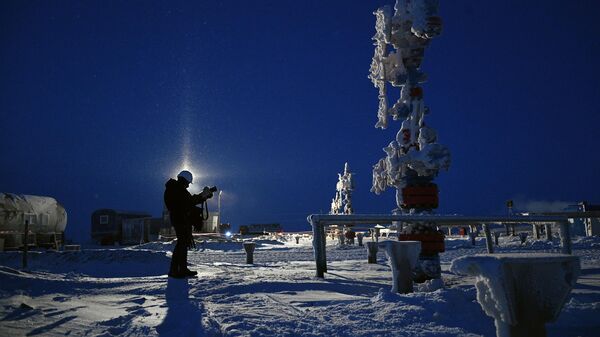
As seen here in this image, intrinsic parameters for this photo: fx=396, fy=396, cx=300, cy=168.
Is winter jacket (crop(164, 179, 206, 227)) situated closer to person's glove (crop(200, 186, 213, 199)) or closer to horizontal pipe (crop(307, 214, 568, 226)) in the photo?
person's glove (crop(200, 186, 213, 199))

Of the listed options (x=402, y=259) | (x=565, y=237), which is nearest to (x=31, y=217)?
(x=402, y=259)

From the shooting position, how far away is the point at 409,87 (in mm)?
6941

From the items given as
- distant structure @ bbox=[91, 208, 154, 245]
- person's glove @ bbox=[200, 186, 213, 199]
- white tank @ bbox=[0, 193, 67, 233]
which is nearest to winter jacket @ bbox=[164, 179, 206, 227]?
person's glove @ bbox=[200, 186, 213, 199]

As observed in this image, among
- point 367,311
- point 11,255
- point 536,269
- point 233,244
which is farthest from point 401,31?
point 233,244

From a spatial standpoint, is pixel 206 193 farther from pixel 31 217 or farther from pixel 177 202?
pixel 31 217

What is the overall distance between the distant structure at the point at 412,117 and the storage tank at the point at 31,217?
59.3 feet

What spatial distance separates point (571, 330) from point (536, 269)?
1.30 metres

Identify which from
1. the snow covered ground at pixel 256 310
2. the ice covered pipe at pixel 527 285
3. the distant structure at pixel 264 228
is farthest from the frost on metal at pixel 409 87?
the distant structure at pixel 264 228

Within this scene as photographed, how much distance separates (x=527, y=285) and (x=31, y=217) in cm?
2535

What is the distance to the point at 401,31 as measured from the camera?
6852mm

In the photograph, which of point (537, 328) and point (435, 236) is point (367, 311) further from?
point (435, 236)

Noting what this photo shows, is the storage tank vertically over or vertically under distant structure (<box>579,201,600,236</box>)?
over

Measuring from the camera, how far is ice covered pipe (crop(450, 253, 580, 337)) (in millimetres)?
2055

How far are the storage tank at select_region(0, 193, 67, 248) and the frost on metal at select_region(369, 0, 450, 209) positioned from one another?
1806 centimetres
